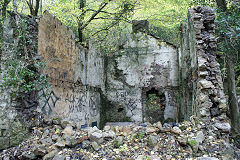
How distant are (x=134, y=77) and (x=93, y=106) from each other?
2631 mm

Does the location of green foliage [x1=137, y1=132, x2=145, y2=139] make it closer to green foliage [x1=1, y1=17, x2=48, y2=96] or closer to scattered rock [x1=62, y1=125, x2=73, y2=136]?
scattered rock [x1=62, y1=125, x2=73, y2=136]

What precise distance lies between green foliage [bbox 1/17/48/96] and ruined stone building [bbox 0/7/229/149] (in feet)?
Answer: 1.07

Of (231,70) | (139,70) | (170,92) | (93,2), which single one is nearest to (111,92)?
(139,70)

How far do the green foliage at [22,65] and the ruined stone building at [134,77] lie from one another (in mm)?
328

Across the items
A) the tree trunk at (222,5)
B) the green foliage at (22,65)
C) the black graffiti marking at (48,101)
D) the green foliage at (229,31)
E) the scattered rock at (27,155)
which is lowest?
the scattered rock at (27,155)

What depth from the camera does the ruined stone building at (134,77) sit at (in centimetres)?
478

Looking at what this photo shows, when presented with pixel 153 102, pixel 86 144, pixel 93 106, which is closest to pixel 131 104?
pixel 153 102

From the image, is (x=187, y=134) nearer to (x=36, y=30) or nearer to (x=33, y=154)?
(x=33, y=154)

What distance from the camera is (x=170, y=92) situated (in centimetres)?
Result: 907

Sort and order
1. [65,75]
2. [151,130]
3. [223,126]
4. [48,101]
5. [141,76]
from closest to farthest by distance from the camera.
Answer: [151,130] → [223,126] → [48,101] → [65,75] → [141,76]

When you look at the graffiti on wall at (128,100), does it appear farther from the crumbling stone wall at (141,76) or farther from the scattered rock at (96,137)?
the scattered rock at (96,137)

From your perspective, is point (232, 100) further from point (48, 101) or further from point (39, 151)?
point (39, 151)

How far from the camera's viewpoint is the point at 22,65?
384 cm

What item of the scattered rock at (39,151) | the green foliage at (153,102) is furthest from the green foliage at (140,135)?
the green foliage at (153,102)
